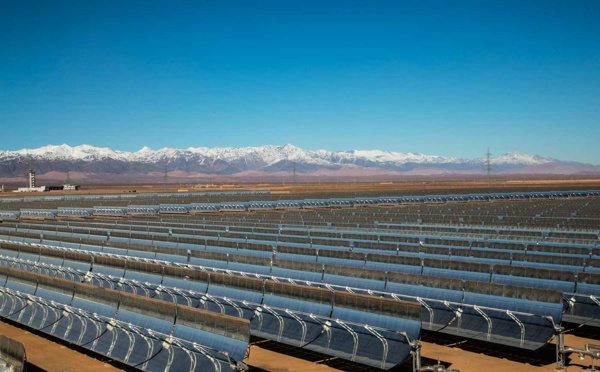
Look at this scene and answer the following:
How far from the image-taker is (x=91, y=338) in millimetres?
14188

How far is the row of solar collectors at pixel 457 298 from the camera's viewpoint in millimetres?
12891

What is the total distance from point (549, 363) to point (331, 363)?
16.3 feet

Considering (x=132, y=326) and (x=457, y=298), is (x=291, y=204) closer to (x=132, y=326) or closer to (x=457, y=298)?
(x=457, y=298)

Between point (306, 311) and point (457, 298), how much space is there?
398cm

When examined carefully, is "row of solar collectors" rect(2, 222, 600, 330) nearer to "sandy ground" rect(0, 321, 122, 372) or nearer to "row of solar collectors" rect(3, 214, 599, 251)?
"row of solar collectors" rect(3, 214, 599, 251)

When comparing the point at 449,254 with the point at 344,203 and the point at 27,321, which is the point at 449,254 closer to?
the point at 27,321

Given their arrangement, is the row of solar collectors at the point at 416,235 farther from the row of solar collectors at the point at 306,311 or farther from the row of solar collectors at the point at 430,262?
the row of solar collectors at the point at 306,311

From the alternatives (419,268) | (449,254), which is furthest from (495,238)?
(419,268)

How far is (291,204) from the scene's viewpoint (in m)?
61.1

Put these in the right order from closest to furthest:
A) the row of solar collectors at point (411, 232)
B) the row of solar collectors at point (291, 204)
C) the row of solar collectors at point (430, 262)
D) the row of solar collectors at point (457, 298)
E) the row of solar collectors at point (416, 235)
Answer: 1. the row of solar collectors at point (457, 298)
2. the row of solar collectors at point (430, 262)
3. the row of solar collectors at point (416, 235)
4. the row of solar collectors at point (411, 232)
5. the row of solar collectors at point (291, 204)

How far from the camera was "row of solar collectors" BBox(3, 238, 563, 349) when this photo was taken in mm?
12891

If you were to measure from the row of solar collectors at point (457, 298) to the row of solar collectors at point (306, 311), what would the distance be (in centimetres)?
10

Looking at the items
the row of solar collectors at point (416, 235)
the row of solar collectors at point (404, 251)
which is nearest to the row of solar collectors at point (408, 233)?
the row of solar collectors at point (416, 235)

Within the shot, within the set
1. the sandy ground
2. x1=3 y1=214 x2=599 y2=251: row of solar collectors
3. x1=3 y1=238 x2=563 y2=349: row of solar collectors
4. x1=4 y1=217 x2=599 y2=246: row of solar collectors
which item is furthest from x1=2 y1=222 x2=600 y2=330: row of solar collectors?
the sandy ground
